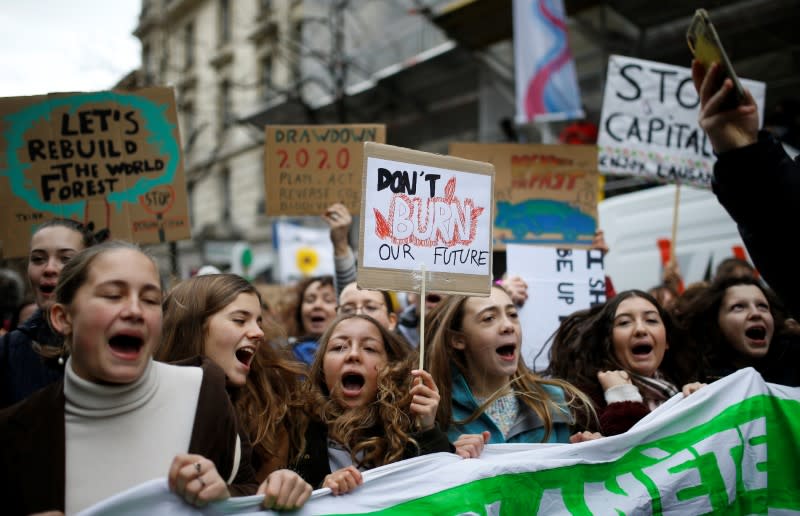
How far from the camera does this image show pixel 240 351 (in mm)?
2703

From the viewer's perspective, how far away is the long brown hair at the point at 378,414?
2.59 metres

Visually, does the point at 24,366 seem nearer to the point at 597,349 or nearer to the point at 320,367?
the point at 320,367

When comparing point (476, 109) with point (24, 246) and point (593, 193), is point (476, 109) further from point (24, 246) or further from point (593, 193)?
point (24, 246)

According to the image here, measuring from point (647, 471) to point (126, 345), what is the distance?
1.81 meters

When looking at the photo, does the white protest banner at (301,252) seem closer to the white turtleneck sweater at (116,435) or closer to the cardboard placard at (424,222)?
the cardboard placard at (424,222)

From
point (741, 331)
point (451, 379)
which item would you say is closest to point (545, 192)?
point (741, 331)

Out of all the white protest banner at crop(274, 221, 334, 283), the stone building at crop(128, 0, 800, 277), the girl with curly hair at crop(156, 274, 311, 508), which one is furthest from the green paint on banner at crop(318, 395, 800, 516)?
the white protest banner at crop(274, 221, 334, 283)

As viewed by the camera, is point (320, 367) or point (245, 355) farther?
point (320, 367)

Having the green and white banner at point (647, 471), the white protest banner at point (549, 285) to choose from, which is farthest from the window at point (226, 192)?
the green and white banner at point (647, 471)

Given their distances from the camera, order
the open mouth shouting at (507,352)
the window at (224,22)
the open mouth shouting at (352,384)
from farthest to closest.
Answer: the window at (224,22), the open mouth shouting at (507,352), the open mouth shouting at (352,384)

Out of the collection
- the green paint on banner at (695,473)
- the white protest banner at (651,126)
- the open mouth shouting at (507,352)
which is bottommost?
the green paint on banner at (695,473)

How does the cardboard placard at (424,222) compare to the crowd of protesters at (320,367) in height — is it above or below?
above

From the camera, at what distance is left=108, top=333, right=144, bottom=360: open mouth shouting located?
5.84 ft

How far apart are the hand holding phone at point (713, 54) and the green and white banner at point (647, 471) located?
4.06 ft
